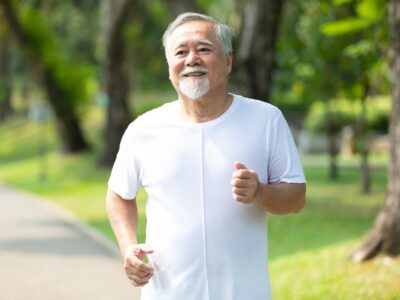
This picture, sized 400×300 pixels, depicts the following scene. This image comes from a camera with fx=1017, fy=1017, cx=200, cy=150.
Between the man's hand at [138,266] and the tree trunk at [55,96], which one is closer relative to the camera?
the man's hand at [138,266]

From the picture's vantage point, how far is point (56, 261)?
479 inches

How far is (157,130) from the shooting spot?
3.73 metres

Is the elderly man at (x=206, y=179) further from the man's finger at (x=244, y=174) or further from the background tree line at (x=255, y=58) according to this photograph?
the background tree line at (x=255, y=58)

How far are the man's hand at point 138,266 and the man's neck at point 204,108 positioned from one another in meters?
0.50

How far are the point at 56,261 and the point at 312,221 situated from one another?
16.6 ft

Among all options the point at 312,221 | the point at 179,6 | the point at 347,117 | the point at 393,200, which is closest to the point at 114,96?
the point at 347,117

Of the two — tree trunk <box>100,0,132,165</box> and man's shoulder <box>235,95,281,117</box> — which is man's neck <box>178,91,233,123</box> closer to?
man's shoulder <box>235,95,281,117</box>

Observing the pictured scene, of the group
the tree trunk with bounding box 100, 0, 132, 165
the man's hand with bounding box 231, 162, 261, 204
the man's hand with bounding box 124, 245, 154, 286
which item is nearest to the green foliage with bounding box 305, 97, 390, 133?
the tree trunk with bounding box 100, 0, 132, 165

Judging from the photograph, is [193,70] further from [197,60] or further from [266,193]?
[266,193]

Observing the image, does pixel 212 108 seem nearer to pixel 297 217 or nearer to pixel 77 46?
pixel 297 217

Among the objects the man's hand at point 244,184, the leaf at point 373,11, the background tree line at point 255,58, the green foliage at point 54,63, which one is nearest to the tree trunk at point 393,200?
the background tree line at point 255,58

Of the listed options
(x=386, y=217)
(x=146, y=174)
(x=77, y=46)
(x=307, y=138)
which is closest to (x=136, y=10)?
(x=77, y=46)

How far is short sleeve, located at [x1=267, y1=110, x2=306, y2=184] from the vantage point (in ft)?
12.0

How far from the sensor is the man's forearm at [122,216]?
3.84 meters
